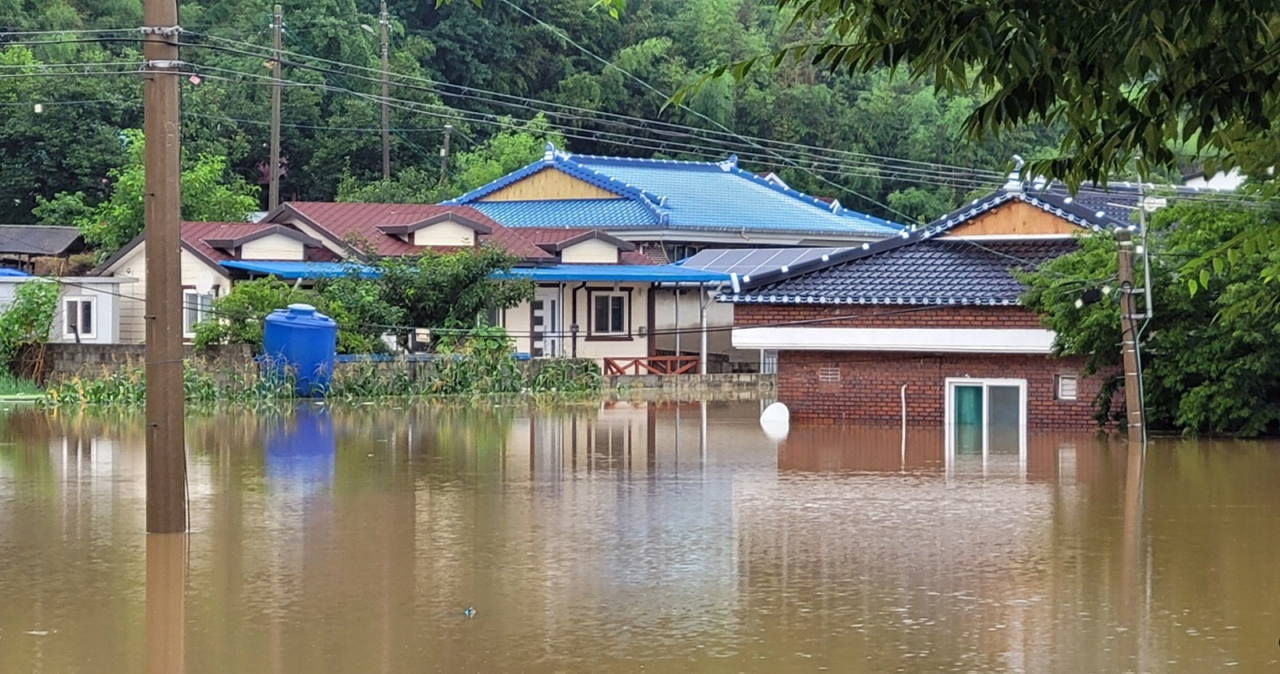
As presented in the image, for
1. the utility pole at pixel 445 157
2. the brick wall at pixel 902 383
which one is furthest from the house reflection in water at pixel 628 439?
the utility pole at pixel 445 157

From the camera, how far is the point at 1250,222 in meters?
23.9

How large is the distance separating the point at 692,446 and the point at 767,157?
42578 millimetres

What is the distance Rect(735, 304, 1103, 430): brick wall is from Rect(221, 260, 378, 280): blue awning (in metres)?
10.3

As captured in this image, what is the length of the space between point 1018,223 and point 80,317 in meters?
19.6

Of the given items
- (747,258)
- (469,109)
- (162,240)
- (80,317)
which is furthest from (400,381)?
(469,109)

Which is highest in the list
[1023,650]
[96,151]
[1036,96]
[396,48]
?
[396,48]

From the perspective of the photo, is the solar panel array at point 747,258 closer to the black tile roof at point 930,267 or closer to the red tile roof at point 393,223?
Result: the red tile roof at point 393,223

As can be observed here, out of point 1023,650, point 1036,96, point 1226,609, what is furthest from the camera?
point 1226,609

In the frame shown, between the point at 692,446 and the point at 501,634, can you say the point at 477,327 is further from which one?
the point at 501,634

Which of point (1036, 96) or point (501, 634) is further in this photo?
point (501, 634)

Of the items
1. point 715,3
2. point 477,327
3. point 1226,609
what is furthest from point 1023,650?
point 715,3

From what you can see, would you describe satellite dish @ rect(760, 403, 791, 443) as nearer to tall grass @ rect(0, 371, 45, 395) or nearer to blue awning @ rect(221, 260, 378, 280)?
blue awning @ rect(221, 260, 378, 280)

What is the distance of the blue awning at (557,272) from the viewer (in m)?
38.3

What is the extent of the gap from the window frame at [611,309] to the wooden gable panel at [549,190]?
26.7 ft
